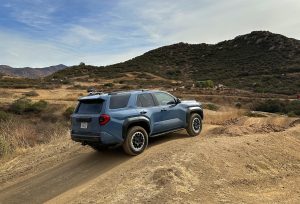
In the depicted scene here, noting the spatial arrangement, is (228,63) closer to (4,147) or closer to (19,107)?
(19,107)

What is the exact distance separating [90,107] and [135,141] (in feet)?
4.62

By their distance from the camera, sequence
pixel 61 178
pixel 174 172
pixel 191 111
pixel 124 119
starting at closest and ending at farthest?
pixel 174 172, pixel 124 119, pixel 61 178, pixel 191 111

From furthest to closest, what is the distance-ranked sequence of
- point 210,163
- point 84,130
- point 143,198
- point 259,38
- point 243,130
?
point 259,38 → point 243,130 → point 84,130 → point 210,163 → point 143,198

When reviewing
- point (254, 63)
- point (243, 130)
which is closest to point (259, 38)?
point (254, 63)

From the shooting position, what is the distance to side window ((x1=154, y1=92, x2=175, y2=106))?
11.3 m

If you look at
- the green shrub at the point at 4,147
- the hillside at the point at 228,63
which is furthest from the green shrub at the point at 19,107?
the hillside at the point at 228,63

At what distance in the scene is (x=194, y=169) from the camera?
8.91m

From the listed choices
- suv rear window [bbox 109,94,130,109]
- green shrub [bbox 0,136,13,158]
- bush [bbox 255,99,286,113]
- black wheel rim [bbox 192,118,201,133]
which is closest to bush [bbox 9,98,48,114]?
bush [bbox 255,99,286,113]

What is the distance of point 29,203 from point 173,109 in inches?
186

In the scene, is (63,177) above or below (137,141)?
below

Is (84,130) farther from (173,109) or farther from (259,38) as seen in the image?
(259,38)

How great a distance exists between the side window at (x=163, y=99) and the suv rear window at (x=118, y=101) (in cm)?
116

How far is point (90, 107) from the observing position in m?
10.2

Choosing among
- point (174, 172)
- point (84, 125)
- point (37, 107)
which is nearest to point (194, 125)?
point (84, 125)
